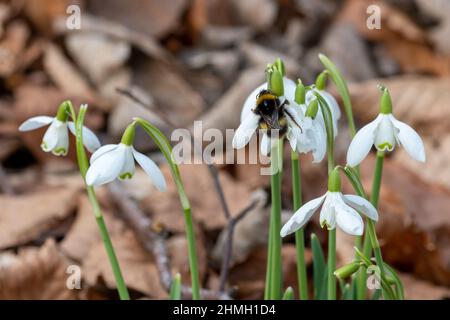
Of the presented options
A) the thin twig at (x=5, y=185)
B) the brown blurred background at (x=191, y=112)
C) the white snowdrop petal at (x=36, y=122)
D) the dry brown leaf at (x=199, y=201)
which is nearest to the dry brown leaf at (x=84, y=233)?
the brown blurred background at (x=191, y=112)

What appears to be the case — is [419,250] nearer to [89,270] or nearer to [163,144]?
[89,270]

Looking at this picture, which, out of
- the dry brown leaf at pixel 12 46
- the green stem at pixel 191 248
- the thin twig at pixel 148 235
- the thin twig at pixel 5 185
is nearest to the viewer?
the green stem at pixel 191 248

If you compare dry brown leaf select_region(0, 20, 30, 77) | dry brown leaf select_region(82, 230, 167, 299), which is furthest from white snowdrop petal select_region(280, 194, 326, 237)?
dry brown leaf select_region(0, 20, 30, 77)

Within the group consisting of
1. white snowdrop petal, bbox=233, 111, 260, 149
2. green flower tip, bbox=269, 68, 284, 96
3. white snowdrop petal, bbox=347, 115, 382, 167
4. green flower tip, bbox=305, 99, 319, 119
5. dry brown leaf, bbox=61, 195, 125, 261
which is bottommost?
dry brown leaf, bbox=61, 195, 125, 261

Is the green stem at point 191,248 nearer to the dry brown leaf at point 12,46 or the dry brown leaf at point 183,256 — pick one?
the dry brown leaf at point 183,256

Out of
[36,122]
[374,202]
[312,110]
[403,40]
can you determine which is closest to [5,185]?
[36,122]

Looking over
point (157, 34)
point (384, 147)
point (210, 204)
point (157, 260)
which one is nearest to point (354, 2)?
point (157, 34)

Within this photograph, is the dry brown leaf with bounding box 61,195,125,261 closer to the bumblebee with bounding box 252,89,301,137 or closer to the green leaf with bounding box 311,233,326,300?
the green leaf with bounding box 311,233,326,300
